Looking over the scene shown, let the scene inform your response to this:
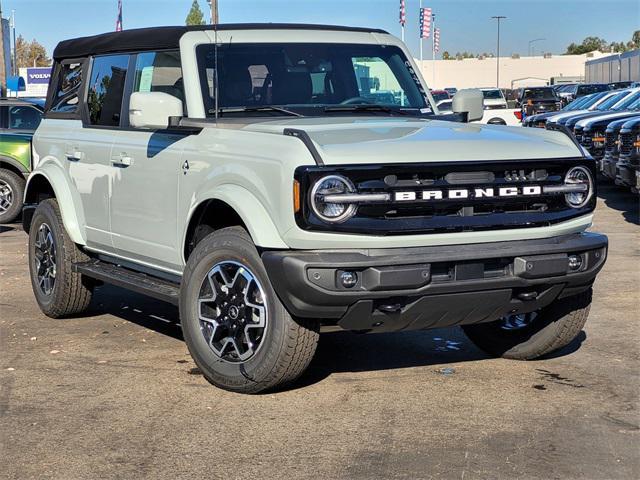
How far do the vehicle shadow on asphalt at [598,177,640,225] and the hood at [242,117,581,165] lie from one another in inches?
326

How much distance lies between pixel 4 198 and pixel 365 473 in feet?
37.3

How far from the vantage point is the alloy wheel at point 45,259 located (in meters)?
7.90

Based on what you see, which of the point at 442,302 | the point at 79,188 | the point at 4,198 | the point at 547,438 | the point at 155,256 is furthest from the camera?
the point at 4,198

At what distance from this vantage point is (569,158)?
5.74 meters

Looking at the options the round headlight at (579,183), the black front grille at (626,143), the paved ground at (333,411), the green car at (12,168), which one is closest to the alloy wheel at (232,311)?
the paved ground at (333,411)

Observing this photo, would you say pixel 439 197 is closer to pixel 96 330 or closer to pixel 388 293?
pixel 388 293

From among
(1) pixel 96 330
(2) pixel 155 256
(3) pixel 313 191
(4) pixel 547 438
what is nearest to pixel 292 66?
(2) pixel 155 256

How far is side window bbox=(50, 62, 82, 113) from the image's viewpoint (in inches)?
314

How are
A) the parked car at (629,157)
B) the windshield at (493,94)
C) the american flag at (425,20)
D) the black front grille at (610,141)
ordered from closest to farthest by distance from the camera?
the parked car at (629,157), the black front grille at (610,141), the windshield at (493,94), the american flag at (425,20)

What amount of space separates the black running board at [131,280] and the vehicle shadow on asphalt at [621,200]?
27.5 ft

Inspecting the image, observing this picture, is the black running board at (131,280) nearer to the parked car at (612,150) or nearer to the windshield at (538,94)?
the parked car at (612,150)

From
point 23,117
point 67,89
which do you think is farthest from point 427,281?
point 23,117

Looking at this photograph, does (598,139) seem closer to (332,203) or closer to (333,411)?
(333,411)

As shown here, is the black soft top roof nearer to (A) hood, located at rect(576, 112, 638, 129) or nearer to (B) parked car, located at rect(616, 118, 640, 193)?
(B) parked car, located at rect(616, 118, 640, 193)
